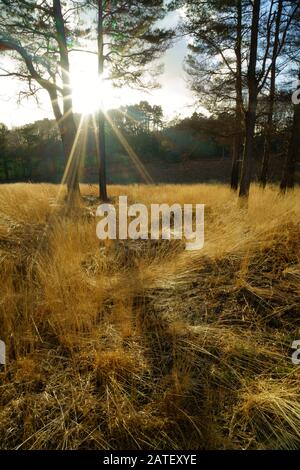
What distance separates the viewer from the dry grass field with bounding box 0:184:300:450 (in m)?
1.37

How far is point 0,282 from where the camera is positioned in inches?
100

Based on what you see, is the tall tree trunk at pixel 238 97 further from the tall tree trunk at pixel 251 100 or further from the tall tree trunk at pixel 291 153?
the tall tree trunk at pixel 291 153

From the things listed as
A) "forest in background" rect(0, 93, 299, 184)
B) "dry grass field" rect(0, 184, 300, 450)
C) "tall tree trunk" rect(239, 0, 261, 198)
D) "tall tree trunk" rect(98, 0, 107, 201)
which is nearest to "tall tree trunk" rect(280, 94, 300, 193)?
"tall tree trunk" rect(239, 0, 261, 198)

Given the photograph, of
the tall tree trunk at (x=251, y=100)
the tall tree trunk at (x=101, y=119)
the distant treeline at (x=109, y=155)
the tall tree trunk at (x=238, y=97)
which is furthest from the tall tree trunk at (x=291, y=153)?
the distant treeline at (x=109, y=155)

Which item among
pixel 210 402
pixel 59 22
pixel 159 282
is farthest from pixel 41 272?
pixel 59 22

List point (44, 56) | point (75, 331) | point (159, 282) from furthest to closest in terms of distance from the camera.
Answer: point (44, 56)
point (159, 282)
point (75, 331)

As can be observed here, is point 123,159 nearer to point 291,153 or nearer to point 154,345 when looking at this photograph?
point 291,153

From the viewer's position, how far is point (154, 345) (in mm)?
1938

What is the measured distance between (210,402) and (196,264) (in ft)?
5.59

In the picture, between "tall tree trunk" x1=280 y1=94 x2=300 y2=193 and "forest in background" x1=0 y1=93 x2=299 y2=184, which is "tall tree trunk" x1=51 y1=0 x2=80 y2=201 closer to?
"tall tree trunk" x1=280 y1=94 x2=300 y2=193

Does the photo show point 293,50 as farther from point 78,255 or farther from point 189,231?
point 78,255

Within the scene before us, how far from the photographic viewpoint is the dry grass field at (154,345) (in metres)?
1.37

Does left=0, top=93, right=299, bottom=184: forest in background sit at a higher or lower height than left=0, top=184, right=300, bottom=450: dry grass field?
higher

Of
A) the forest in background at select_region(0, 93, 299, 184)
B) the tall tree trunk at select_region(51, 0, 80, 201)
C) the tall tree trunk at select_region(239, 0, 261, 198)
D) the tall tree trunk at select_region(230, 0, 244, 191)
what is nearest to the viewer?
the tall tree trunk at select_region(239, 0, 261, 198)
